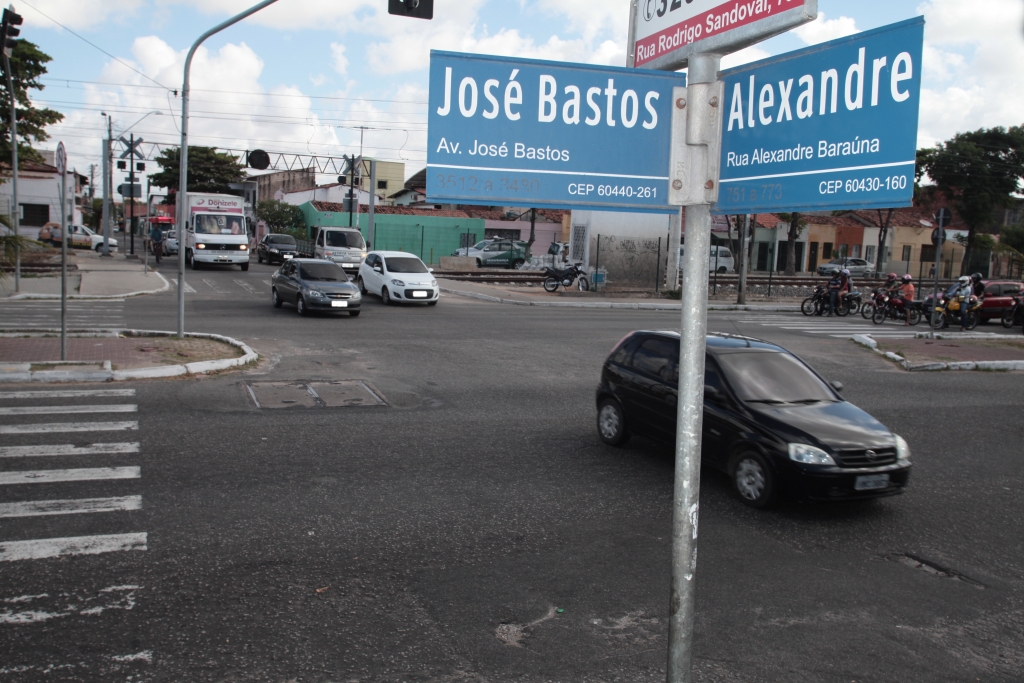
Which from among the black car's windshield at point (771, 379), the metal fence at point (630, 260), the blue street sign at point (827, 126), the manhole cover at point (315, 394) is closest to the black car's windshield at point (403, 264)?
the metal fence at point (630, 260)

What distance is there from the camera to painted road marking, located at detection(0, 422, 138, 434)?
9320 mm

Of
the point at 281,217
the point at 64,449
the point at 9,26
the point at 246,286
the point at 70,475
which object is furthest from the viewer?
the point at 281,217

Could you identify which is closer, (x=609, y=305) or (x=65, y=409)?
(x=65, y=409)

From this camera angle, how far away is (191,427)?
988 centimetres

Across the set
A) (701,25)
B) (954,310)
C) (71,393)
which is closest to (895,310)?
(954,310)

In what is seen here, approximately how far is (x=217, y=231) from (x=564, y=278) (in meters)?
15.5

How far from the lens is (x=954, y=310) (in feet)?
86.5

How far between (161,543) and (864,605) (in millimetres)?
5103

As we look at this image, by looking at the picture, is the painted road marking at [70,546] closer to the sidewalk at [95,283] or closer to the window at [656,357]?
the window at [656,357]

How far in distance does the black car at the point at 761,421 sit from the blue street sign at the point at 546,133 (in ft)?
15.9

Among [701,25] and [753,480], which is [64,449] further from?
[701,25]

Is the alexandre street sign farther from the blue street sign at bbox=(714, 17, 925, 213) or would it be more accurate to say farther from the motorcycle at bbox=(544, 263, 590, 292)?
the motorcycle at bbox=(544, 263, 590, 292)

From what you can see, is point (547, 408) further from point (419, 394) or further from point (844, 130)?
point (844, 130)

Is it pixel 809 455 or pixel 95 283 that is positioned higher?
pixel 95 283
